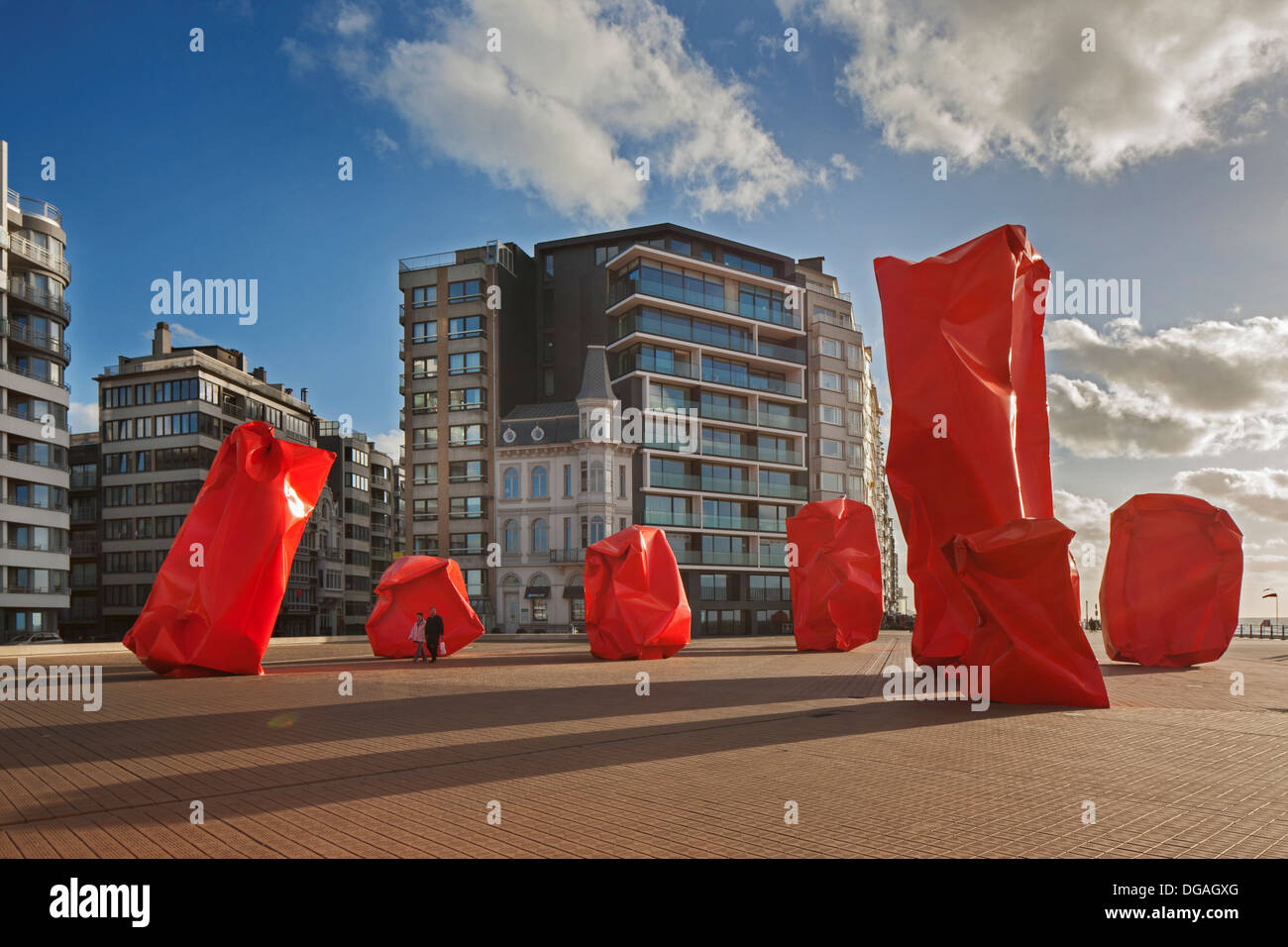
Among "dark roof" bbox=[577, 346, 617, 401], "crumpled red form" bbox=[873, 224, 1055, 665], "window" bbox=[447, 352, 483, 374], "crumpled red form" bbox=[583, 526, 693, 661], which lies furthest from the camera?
"window" bbox=[447, 352, 483, 374]

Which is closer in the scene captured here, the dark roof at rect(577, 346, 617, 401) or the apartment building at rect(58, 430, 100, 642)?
the dark roof at rect(577, 346, 617, 401)

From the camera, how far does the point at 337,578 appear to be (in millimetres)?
85312

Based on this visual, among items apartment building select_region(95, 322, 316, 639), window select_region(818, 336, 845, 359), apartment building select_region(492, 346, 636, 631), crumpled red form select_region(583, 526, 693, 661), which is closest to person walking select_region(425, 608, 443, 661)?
crumpled red form select_region(583, 526, 693, 661)

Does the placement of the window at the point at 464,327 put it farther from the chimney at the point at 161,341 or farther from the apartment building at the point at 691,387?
the chimney at the point at 161,341

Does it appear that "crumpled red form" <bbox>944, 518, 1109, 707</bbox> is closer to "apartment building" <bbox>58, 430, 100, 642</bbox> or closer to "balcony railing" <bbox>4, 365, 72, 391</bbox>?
"balcony railing" <bbox>4, 365, 72, 391</bbox>

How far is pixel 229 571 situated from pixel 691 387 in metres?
48.1

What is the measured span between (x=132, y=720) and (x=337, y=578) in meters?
75.4

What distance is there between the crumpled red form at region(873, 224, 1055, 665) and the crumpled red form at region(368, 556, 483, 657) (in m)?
15.5

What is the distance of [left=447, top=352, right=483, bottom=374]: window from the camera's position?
6681 cm

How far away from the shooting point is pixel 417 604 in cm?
2920

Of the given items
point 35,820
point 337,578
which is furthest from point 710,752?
point 337,578

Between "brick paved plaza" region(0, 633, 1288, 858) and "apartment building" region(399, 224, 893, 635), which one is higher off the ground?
"apartment building" region(399, 224, 893, 635)

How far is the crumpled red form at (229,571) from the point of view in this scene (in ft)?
65.9
